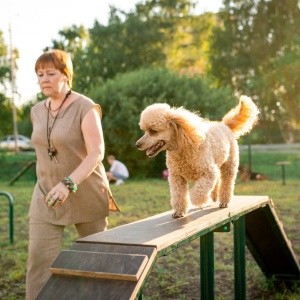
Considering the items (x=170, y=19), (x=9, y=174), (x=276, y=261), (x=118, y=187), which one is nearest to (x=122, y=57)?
(x=170, y=19)

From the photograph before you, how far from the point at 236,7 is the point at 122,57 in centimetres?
856

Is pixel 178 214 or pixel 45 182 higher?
pixel 45 182

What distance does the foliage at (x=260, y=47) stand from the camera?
32188 mm

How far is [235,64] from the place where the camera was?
1364 inches

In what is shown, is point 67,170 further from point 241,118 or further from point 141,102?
point 141,102

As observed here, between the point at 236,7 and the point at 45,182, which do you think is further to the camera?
the point at 236,7

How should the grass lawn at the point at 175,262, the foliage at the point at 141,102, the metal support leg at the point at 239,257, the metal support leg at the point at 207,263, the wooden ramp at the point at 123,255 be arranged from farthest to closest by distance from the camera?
the foliage at the point at 141,102
the grass lawn at the point at 175,262
the metal support leg at the point at 239,257
the metal support leg at the point at 207,263
the wooden ramp at the point at 123,255

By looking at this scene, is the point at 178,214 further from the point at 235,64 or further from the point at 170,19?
the point at 170,19

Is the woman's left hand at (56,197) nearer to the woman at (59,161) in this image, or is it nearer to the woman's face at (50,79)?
the woman at (59,161)

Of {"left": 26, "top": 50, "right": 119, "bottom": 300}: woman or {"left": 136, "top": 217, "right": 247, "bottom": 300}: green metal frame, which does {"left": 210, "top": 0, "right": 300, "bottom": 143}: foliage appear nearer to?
{"left": 136, "top": 217, "right": 247, "bottom": 300}: green metal frame

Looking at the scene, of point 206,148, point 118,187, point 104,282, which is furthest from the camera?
point 118,187

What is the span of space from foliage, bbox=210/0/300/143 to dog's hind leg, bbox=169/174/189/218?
29.3 m

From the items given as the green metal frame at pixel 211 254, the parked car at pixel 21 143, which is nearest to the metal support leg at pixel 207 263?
the green metal frame at pixel 211 254

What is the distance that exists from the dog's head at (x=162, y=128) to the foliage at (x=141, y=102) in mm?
15872
